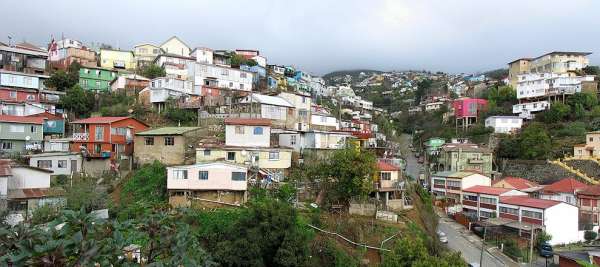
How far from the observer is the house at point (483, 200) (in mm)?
34656

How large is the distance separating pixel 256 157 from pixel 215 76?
71.0 ft

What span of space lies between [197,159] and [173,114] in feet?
33.4

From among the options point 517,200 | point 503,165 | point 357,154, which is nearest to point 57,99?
point 357,154

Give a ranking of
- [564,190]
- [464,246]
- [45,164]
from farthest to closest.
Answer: [564,190] → [464,246] → [45,164]

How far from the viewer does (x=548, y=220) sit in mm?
29984

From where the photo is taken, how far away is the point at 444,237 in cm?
2936

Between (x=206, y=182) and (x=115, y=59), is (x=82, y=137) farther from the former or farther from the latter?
(x=115, y=59)

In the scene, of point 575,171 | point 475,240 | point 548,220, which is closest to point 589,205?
point 548,220

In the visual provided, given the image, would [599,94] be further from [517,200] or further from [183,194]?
[183,194]

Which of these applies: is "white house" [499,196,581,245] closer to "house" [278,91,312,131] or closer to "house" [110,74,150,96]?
"house" [278,91,312,131]

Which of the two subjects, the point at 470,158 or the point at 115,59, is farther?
the point at 115,59

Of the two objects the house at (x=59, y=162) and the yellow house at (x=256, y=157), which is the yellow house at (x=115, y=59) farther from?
the yellow house at (x=256, y=157)

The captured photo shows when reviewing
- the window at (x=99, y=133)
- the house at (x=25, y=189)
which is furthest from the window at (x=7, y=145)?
the house at (x=25, y=189)

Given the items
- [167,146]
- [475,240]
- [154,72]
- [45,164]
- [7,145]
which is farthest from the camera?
[154,72]
